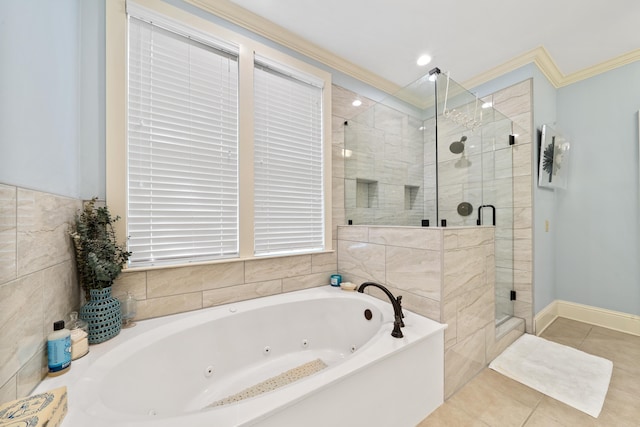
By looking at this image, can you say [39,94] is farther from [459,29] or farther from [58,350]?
[459,29]

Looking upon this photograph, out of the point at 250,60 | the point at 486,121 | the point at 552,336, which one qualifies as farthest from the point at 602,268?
the point at 250,60

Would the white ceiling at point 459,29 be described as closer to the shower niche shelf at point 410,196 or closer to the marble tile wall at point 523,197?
the marble tile wall at point 523,197

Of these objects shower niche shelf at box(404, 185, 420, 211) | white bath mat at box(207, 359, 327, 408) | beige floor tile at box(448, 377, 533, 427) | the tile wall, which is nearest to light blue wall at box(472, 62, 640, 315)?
the tile wall

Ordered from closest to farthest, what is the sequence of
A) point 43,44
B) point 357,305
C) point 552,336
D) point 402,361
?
1. point 43,44
2. point 402,361
3. point 357,305
4. point 552,336

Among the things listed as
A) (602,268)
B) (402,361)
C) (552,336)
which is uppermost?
(602,268)

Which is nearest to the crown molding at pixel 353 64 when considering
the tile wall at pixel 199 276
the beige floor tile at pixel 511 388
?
the tile wall at pixel 199 276

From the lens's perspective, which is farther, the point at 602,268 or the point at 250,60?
the point at 602,268

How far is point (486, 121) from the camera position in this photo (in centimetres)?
228

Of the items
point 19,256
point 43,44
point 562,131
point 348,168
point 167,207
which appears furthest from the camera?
point 562,131

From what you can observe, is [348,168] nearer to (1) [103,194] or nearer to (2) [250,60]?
(2) [250,60]

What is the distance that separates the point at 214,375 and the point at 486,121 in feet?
9.97

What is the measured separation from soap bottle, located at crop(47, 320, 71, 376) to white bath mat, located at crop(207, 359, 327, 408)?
0.71 metres

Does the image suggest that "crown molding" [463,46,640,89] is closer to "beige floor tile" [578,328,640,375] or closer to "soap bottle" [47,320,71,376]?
"beige floor tile" [578,328,640,375]

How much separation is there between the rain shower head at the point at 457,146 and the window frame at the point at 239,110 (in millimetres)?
1061
